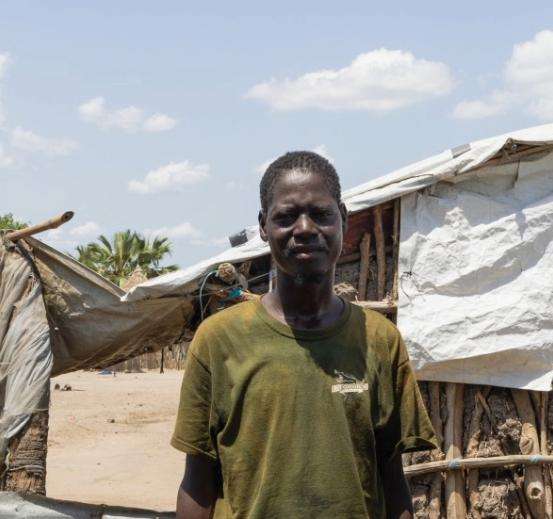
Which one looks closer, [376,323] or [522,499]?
[376,323]

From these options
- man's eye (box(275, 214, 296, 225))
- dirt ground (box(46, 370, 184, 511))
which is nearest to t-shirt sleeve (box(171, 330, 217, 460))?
man's eye (box(275, 214, 296, 225))

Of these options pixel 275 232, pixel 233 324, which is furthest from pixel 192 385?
pixel 275 232

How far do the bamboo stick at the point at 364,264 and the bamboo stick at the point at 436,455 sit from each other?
77cm

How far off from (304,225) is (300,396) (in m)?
0.36

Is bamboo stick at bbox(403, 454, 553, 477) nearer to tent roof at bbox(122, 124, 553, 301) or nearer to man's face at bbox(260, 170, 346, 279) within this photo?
tent roof at bbox(122, 124, 553, 301)

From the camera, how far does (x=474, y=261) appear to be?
556cm

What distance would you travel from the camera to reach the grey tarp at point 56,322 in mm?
5242

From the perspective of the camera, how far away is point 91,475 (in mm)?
9586

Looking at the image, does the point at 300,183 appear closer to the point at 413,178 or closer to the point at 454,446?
the point at 413,178

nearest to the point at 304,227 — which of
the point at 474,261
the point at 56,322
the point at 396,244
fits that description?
the point at 474,261

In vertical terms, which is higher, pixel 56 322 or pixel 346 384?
pixel 56 322

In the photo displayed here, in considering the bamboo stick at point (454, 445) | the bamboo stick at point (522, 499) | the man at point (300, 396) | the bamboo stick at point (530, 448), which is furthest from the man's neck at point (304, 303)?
the bamboo stick at point (522, 499)

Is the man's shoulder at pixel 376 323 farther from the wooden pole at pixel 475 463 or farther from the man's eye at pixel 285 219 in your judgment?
the wooden pole at pixel 475 463

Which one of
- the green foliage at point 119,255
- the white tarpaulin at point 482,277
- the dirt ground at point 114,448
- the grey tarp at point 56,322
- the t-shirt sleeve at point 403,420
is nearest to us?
the t-shirt sleeve at point 403,420
